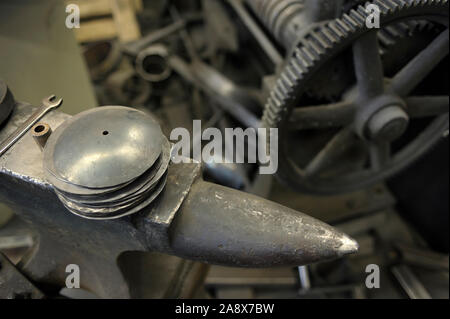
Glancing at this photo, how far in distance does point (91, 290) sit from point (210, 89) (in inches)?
42.2

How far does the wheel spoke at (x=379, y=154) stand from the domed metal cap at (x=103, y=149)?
2.99 ft

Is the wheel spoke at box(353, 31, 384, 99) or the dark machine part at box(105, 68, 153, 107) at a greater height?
the dark machine part at box(105, 68, 153, 107)

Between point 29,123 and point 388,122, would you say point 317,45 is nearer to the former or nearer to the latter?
point 388,122

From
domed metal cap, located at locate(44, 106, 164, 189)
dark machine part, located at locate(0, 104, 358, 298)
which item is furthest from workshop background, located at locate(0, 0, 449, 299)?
domed metal cap, located at locate(44, 106, 164, 189)

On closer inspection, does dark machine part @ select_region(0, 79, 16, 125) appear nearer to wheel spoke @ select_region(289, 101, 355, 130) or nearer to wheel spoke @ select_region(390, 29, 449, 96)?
wheel spoke @ select_region(289, 101, 355, 130)

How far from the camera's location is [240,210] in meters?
0.69

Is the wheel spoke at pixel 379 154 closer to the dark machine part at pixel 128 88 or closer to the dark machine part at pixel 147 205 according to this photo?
the dark machine part at pixel 147 205

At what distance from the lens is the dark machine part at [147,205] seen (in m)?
0.59

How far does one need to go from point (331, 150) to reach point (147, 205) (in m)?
0.78

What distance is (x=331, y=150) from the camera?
120 centimetres

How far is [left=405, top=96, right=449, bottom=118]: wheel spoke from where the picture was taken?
115 cm

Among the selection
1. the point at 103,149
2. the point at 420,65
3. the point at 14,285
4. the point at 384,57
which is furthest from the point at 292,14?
the point at 14,285

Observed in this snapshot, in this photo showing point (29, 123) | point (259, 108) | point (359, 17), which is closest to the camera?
point (29, 123)
